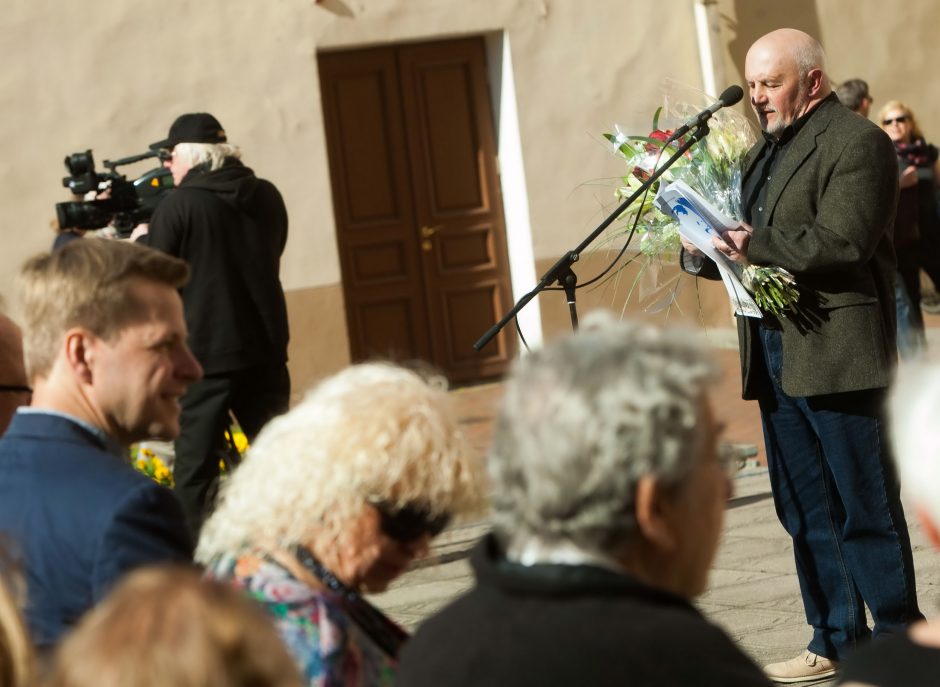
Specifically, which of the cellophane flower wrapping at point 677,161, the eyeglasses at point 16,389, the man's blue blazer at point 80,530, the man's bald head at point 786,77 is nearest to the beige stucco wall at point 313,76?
the cellophane flower wrapping at point 677,161

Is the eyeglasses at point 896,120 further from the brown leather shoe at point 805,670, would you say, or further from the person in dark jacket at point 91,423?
the person in dark jacket at point 91,423

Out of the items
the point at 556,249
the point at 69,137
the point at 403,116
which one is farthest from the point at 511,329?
the point at 69,137

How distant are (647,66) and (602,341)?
10601mm

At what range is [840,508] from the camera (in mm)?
4645

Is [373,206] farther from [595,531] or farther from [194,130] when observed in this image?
[595,531]

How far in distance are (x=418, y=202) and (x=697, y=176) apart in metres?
7.47

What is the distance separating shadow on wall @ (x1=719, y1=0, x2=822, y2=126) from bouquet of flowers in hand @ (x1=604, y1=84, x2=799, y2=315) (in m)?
7.36

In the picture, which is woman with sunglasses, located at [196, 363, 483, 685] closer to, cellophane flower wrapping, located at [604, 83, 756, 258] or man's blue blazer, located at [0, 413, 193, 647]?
man's blue blazer, located at [0, 413, 193, 647]

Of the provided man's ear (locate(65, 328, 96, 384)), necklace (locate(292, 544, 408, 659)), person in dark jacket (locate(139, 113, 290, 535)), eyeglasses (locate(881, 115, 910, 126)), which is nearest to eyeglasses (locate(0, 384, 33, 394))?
man's ear (locate(65, 328, 96, 384))

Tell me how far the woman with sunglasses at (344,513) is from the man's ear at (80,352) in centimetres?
39

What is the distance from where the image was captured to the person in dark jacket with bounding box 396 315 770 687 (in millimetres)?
1815

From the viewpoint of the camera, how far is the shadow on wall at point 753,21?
12305 millimetres

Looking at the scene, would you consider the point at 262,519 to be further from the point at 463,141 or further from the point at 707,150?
the point at 463,141

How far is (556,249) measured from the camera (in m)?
12.1
